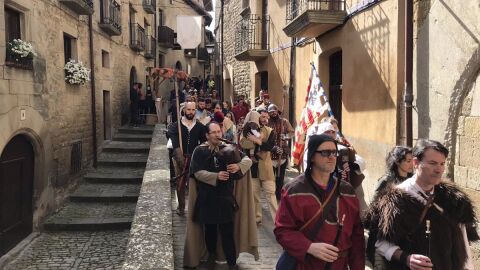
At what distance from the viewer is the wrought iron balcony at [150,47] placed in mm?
19428

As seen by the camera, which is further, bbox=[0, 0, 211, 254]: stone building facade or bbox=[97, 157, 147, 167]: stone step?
bbox=[97, 157, 147, 167]: stone step

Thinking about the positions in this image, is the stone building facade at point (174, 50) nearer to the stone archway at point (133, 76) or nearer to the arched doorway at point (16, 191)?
the stone archway at point (133, 76)

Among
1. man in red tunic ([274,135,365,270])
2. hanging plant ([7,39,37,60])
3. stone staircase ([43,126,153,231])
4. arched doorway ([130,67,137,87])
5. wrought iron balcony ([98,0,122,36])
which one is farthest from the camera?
arched doorway ([130,67,137,87])

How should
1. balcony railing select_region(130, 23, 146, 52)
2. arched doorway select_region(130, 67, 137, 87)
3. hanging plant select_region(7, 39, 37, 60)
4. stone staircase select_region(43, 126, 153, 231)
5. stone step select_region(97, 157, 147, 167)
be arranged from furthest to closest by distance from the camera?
arched doorway select_region(130, 67, 137, 87)
balcony railing select_region(130, 23, 146, 52)
stone step select_region(97, 157, 147, 167)
stone staircase select_region(43, 126, 153, 231)
hanging plant select_region(7, 39, 37, 60)

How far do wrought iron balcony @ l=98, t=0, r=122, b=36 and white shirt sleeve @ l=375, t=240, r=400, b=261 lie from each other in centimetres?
1179

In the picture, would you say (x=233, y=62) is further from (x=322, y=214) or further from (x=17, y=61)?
(x=322, y=214)

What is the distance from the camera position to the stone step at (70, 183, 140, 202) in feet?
32.3

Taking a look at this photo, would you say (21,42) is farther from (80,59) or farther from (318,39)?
(318,39)

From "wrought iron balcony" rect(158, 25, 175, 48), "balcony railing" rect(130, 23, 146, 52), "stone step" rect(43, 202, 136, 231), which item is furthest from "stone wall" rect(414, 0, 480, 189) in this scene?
"wrought iron balcony" rect(158, 25, 175, 48)

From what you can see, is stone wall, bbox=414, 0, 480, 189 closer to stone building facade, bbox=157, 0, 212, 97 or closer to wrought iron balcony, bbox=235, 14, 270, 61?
wrought iron balcony, bbox=235, 14, 270, 61

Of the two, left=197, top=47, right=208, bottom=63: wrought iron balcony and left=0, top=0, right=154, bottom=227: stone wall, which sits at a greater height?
left=197, top=47, right=208, bottom=63: wrought iron balcony

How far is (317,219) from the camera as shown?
2.63 metres

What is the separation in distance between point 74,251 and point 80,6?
18.8ft

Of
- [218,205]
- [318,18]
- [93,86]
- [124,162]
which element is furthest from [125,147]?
[218,205]
